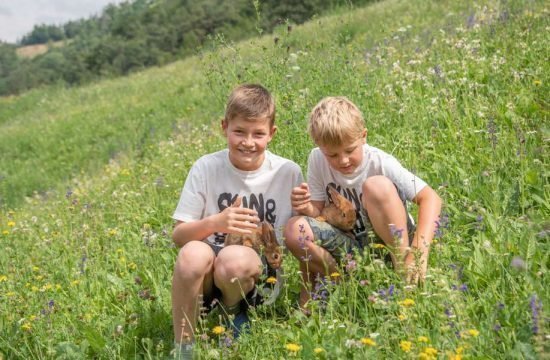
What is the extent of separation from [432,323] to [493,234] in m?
→ 0.80

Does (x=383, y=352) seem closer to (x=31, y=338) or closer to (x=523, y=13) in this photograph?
(x=31, y=338)

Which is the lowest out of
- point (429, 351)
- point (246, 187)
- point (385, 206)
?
point (429, 351)

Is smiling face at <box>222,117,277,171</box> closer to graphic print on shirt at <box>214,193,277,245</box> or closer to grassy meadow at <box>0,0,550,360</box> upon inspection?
graphic print on shirt at <box>214,193,277,245</box>

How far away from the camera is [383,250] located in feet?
A: 8.88

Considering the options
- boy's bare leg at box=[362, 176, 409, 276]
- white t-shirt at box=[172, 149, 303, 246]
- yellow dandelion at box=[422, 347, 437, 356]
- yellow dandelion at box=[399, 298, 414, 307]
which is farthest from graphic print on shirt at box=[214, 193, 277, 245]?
yellow dandelion at box=[422, 347, 437, 356]

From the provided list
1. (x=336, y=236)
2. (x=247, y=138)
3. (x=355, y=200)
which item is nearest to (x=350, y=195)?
(x=355, y=200)

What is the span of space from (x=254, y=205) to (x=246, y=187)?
10 cm

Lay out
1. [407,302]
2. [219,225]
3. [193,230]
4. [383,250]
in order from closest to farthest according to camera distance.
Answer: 1. [407,302]
2. [383,250]
3. [219,225]
4. [193,230]

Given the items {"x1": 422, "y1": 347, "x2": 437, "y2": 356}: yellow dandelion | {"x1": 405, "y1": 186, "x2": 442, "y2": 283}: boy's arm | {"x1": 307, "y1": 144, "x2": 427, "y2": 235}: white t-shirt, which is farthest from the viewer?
{"x1": 307, "y1": 144, "x2": 427, "y2": 235}: white t-shirt

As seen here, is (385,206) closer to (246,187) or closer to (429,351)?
(246,187)

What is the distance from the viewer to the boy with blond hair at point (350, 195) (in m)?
2.76

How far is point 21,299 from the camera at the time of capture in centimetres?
352

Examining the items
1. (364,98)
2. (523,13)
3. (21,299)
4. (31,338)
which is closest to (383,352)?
(31,338)

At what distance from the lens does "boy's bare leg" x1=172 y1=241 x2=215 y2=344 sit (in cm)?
278
